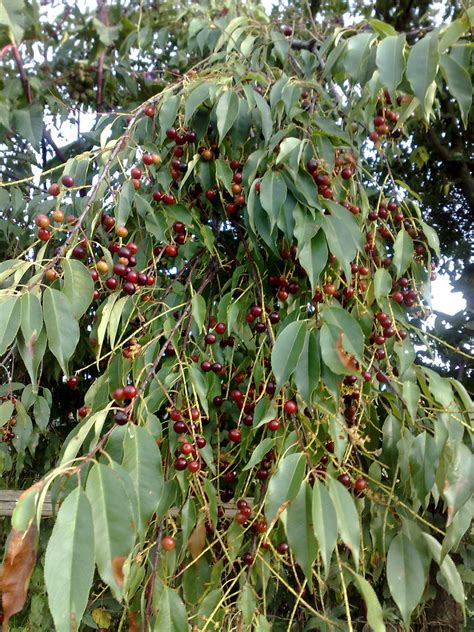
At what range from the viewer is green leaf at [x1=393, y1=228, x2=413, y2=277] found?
0.99 meters

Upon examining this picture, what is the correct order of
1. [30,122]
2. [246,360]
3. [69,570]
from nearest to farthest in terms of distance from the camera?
[69,570] → [246,360] → [30,122]

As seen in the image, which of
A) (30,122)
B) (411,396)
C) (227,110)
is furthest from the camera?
(30,122)

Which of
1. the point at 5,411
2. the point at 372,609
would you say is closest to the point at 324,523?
the point at 372,609

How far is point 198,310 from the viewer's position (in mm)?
898

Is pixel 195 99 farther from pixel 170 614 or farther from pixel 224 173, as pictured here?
pixel 170 614

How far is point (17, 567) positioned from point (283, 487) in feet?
0.94

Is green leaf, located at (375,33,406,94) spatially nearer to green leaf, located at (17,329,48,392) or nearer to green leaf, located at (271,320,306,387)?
green leaf, located at (271,320,306,387)

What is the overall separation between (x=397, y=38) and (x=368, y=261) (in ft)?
1.23

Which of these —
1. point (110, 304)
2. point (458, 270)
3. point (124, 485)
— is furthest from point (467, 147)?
point (124, 485)

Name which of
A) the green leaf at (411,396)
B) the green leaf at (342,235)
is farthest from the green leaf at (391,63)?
the green leaf at (411,396)

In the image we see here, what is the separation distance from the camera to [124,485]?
57 centimetres

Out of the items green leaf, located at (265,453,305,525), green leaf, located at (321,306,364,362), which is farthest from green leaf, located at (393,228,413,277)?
green leaf, located at (265,453,305,525)

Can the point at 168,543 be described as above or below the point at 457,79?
below

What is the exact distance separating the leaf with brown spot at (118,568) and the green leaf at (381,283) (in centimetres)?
60
